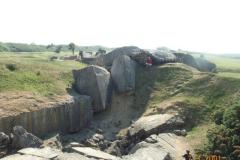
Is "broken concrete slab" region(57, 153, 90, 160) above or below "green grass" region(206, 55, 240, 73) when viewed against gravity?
below

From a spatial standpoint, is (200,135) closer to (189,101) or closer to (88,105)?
(189,101)

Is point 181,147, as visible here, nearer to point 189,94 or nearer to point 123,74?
point 189,94

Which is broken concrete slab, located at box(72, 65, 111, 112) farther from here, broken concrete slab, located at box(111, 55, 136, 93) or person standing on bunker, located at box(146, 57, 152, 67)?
person standing on bunker, located at box(146, 57, 152, 67)

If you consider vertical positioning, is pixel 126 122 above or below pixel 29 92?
below

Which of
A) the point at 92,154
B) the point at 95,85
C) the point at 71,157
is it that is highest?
the point at 95,85

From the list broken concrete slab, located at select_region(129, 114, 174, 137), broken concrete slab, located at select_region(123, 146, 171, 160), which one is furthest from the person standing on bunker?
broken concrete slab, located at select_region(123, 146, 171, 160)

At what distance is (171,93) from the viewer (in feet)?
116

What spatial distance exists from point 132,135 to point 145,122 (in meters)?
1.50

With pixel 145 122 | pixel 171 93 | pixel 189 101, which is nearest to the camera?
pixel 145 122

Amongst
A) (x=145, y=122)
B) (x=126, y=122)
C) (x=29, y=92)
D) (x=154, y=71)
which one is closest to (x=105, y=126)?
(x=126, y=122)

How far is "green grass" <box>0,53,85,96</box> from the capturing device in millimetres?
31484

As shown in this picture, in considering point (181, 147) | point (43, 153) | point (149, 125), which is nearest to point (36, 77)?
→ point (149, 125)

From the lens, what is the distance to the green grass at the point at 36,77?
103 ft

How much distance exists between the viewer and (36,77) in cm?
3394
